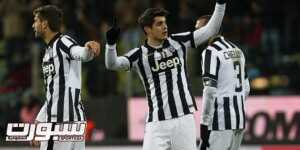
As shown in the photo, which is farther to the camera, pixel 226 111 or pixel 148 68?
pixel 226 111

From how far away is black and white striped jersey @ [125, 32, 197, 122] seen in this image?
8.17 meters

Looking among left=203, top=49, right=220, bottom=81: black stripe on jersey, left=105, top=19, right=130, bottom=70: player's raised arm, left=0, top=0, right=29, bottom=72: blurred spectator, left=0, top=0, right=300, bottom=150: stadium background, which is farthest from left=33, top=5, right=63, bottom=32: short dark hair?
left=0, top=0, right=29, bottom=72: blurred spectator

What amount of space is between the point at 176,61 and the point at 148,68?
25cm

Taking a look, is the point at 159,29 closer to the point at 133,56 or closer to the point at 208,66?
the point at 133,56

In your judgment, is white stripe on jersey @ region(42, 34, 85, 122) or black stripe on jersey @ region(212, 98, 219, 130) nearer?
white stripe on jersey @ region(42, 34, 85, 122)

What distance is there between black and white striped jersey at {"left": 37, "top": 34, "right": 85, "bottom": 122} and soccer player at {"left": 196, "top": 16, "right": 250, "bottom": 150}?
1689 mm

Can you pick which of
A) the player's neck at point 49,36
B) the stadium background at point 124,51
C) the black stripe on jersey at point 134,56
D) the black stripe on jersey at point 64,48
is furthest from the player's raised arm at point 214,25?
the stadium background at point 124,51

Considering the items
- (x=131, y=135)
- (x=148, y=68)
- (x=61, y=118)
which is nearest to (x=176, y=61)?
(x=148, y=68)

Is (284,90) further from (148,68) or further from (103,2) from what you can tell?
(148,68)

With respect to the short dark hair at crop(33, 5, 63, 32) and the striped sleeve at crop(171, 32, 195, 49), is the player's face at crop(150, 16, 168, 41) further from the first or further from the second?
the short dark hair at crop(33, 5, 63, 32)

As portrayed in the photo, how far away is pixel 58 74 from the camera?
7.98 metres

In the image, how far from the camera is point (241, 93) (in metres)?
9.34

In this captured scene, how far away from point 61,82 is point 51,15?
0.57 m

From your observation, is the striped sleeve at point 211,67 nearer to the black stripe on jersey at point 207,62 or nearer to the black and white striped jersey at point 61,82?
the black stripe on jersey at point 207,62
